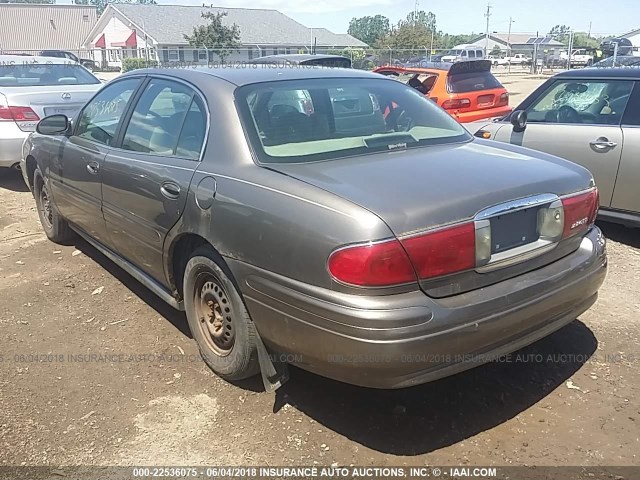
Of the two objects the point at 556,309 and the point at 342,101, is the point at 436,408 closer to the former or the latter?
the point at 556,309

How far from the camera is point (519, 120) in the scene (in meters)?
5.70

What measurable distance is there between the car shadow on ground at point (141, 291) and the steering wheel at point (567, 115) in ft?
13.2

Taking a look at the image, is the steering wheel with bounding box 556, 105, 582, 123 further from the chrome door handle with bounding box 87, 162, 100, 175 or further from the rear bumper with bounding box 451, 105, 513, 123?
the chrome door handle with bounding box 87, 162, 100, 175

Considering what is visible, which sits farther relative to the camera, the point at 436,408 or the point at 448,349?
the point at 436,408

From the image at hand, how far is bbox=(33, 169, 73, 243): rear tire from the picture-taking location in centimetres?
530

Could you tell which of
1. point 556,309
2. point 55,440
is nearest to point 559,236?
point 556,309

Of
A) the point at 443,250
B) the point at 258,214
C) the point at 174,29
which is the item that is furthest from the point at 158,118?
the point at 174,29

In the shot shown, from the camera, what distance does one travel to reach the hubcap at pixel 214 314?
3.12 meters

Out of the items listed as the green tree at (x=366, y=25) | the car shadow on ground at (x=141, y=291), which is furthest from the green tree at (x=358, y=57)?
the green tree at (x=366, y=25)

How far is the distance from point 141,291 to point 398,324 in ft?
9.03

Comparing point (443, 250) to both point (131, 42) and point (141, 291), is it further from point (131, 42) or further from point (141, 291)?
point (131, 42)

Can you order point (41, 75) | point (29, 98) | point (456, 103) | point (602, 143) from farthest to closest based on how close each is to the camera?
point (456, 103), point (41, 75), point (29, 98), point (602, 143)

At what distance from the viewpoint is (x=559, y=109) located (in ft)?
19.1

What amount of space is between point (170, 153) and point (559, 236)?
83.9 inches
